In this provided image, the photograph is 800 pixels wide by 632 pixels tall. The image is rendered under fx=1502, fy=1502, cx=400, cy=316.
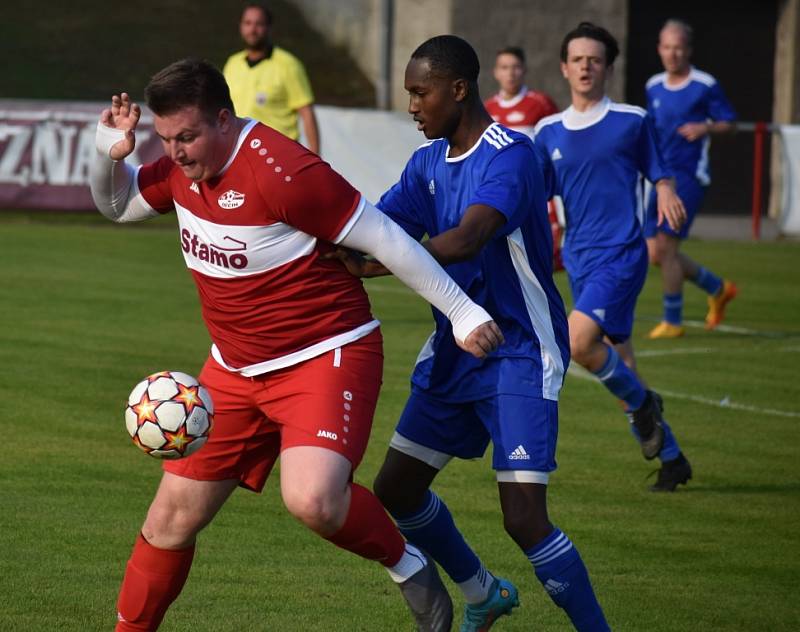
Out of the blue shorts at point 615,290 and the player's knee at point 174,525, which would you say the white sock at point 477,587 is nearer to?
the player's knee at point 174,525

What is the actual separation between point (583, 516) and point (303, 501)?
290cm

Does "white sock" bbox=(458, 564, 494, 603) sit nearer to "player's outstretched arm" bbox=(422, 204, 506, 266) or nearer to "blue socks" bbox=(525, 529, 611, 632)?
"blue socks" bbox=(525, 529, 611, 632)

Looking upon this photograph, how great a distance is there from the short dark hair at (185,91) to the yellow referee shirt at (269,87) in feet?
28.0

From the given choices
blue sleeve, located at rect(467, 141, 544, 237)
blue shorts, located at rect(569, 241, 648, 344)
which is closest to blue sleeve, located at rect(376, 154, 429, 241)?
blue sleeve, located at rect(467, 141, 544, 237)

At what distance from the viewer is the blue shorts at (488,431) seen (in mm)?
4926

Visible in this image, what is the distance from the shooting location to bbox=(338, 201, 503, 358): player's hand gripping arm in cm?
468

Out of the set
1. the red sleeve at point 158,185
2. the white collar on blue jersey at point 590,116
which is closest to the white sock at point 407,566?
the red sleeve at point 158,185

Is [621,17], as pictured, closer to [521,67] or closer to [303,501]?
[521,67]

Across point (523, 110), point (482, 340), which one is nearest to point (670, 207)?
point (482, 340)

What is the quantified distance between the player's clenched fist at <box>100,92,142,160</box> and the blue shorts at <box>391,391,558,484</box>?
1314 mm

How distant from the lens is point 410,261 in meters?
4.69

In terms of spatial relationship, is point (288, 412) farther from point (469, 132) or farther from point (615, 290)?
point (615, 290)

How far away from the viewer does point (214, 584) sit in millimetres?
5871

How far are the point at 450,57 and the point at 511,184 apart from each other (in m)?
0.50
